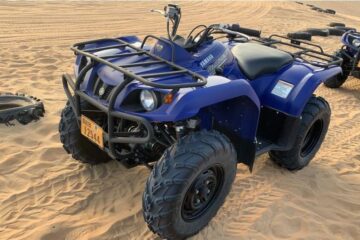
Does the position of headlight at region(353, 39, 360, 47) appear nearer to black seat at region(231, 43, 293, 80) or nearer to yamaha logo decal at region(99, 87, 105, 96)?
black seat at region(231, 43, 293, 80)

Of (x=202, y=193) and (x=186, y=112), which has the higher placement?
(x=186, y=112)

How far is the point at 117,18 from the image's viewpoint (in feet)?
38.4

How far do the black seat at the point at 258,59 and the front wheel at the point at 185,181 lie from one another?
94 centimetres

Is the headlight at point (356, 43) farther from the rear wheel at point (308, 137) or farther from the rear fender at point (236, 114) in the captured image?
the rear fender at point (236, 114)

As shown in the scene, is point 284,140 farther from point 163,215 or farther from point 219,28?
point 163,215

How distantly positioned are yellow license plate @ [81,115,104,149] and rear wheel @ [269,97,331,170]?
1930 mm

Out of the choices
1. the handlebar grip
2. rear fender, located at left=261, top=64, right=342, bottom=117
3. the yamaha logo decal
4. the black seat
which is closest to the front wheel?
the yamaha logo decal

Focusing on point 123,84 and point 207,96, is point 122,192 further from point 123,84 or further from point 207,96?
point 207,96

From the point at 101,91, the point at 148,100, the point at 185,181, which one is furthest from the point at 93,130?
the point at 185,181

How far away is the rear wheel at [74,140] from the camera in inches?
142

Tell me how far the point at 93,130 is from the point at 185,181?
31.3 inches

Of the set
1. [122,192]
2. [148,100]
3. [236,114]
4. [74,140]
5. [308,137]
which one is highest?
[148,100]

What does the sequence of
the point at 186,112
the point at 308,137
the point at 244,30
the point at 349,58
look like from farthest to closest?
the point at 349,58
the point at 244,30
the point at 308,137
the point at 186,112

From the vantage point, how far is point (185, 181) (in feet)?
9.12
